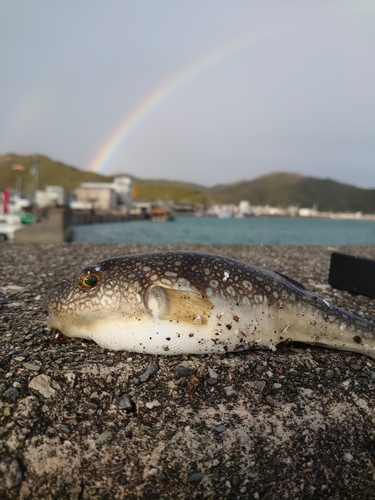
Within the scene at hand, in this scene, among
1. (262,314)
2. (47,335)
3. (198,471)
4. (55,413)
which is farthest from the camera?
(47,335)

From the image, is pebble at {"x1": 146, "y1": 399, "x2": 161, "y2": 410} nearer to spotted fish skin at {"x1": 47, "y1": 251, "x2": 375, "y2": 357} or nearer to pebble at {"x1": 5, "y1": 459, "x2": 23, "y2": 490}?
spotted fish skin at {"x1": 47, "y1": 251, "x2": 375, "y2": 357}

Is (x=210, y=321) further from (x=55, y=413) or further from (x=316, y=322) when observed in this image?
(x=55, y=413)

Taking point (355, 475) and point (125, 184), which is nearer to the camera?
point (355, 475)

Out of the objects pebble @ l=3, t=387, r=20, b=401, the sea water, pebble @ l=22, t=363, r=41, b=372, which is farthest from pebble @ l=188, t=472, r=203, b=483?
the sea water

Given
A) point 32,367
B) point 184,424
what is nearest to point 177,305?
point 184,424

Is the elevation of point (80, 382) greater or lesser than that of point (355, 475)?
greater

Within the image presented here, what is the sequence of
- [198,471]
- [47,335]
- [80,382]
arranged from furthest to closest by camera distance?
1. [47,335]
2. [80,382]
3. [198,471]

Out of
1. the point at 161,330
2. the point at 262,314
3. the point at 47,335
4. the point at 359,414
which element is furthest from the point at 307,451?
the point at 47,335

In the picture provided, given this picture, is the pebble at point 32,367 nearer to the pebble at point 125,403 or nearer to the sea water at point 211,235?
the pebble at point 125,403
